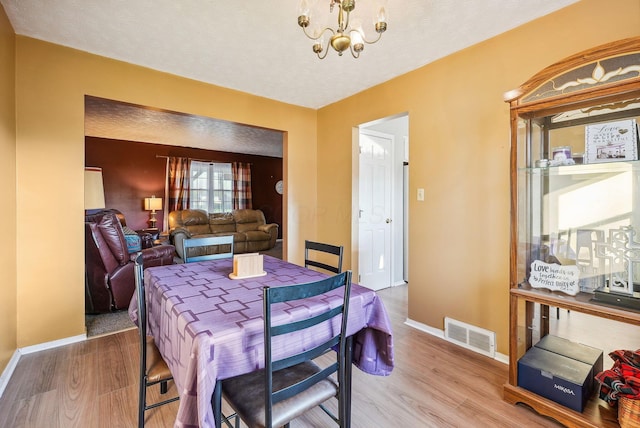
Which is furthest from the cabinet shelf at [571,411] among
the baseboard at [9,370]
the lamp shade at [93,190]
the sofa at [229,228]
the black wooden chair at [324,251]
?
the sofa at [229,228]

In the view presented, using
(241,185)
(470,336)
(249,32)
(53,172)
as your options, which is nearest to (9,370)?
(53,172)

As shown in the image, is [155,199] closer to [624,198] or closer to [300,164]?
[300,164]

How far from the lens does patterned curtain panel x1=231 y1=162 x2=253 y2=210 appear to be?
7871 mm

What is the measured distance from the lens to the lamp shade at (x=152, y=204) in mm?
6320

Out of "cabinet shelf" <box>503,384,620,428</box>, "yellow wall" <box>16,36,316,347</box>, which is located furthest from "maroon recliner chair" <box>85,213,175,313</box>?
"cabinet shelf" <box>503,384,620,428</box>

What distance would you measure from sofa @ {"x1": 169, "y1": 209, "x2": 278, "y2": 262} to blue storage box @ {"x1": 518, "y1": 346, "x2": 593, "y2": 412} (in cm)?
527

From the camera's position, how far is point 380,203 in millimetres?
3877

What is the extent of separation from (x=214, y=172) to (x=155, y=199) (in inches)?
64.5

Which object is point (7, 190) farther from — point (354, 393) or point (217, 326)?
point (354, 393)

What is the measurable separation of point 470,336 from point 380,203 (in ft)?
6.30

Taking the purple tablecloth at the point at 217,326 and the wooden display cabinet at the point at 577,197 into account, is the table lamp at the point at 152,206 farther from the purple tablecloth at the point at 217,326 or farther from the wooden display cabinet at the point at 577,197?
the wooden display cabinet at the point at 577,197

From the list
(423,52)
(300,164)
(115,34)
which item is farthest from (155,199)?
(423,52)

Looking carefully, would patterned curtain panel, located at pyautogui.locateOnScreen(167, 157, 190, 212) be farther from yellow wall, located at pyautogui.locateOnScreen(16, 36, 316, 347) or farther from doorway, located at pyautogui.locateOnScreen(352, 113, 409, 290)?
doorway, located at pyautogui.locateOnScreen(352, 113, 409, 290)

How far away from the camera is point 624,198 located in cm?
158
